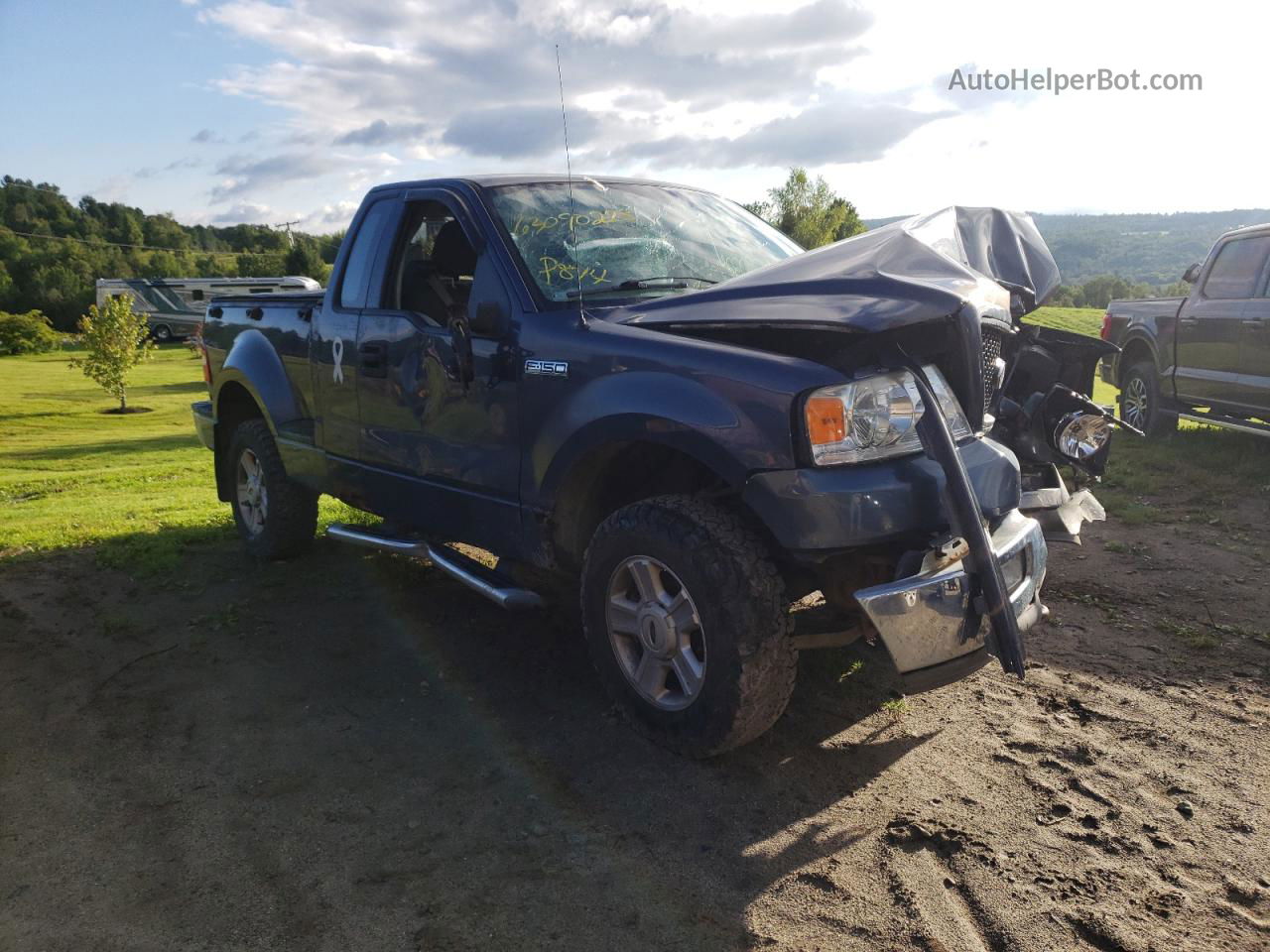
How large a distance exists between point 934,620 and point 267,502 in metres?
4.37

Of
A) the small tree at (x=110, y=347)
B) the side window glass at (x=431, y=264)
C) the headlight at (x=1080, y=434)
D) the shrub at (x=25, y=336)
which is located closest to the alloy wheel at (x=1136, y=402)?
the headlight at (x=1080, y=434)

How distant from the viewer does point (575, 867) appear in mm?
2932

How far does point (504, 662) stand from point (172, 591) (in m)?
2.39

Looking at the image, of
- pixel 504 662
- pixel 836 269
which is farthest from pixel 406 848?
pixel 836 269

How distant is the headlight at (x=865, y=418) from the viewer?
3.08m

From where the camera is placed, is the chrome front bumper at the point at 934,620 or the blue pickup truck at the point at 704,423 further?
the blue pickup truck at the point at 704,423

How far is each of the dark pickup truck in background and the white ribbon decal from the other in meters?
7.56

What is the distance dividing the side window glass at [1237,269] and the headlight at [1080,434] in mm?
6232

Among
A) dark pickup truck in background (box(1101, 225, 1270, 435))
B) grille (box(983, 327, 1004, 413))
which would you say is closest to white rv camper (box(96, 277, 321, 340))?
dark pickup truck in background (box(1101, 225, 1270, 435))

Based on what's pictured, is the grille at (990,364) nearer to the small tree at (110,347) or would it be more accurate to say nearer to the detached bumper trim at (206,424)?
the detached bumper trim at (206,424)

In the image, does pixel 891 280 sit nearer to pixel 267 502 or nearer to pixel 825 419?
pixel 825 419

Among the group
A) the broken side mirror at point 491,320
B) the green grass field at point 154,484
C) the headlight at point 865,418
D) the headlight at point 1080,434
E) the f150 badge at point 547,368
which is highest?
the broken side mirror at point 491,320

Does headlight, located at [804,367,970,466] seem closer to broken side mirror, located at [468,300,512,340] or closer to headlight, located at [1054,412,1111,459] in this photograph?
headlight, located at [1054,412,1111,459]

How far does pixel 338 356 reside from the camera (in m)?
5.08
